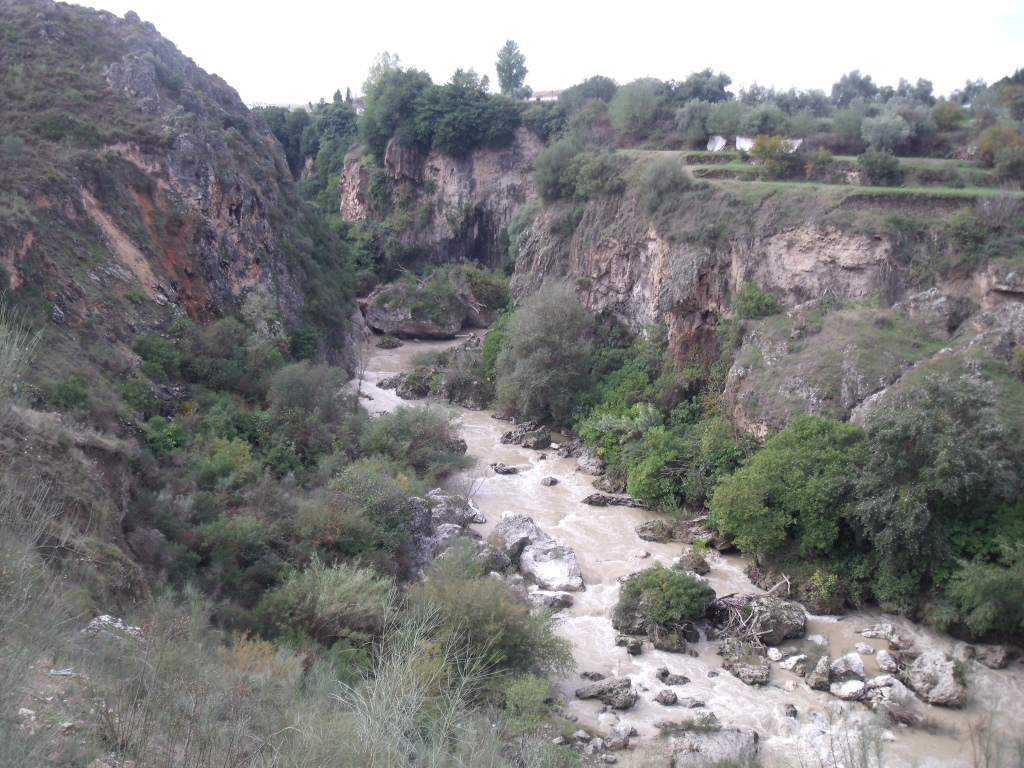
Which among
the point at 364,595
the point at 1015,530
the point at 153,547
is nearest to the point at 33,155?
the point at 153,547

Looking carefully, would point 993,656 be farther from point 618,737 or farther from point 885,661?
point 618,737

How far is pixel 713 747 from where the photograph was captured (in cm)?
1083

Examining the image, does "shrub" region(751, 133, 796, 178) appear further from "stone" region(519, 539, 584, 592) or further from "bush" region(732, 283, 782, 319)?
"stone" region(519, 539, 584, 592)

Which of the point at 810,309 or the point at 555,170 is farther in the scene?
the point at 555,170

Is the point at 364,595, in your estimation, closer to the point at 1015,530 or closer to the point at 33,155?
the point at 1015,530

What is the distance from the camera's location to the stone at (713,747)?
10.4 meters

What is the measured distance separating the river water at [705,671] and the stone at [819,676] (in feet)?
0.46

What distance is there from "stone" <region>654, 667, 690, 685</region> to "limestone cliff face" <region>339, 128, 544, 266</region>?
3986cm

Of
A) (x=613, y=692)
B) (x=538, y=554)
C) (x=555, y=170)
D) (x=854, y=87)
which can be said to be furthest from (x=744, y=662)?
(x=854, y=87)

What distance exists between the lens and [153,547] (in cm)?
1195

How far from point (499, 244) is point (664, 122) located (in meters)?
15.2

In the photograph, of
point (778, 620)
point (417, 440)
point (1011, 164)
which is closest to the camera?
point (778, 620)

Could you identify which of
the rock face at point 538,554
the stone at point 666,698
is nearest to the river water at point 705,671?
the stone at point 666,698

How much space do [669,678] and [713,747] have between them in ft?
7.81
